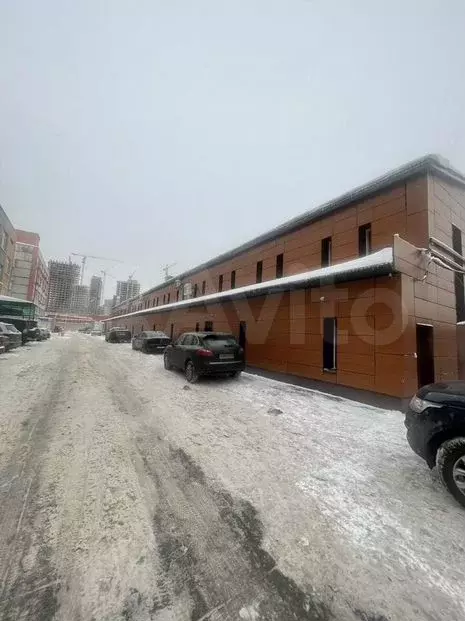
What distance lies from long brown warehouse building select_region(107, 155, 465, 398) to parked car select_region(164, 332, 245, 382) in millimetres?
2165

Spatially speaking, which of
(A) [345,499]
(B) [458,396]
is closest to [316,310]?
(B) [458,396]

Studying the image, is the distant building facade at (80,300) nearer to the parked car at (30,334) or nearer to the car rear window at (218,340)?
the parked car at (30,334)

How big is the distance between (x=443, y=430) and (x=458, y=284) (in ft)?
29.3

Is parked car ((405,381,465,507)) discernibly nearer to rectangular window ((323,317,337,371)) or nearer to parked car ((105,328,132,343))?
rectangular window ((323,317,337,371))

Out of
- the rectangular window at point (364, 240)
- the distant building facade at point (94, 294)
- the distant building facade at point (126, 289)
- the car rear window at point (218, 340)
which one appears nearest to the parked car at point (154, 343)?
the car rear window at point (218, 340)

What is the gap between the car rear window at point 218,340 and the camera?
897 centimetres

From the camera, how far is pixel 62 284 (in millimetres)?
121750

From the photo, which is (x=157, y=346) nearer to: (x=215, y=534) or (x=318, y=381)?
(x=318, y=381)

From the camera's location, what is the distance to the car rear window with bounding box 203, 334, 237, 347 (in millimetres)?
8973

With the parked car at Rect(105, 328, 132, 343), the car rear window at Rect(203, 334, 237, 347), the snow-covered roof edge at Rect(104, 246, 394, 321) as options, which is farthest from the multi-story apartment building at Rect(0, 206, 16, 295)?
the car rear window at Rect(203, 334, 237, 347)

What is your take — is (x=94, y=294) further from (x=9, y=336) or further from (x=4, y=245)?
(x=9, y=336)

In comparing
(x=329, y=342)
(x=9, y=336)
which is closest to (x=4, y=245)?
(x=9, y=336)

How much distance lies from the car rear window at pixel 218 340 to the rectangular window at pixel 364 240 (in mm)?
5593

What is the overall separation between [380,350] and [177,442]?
231 inches
